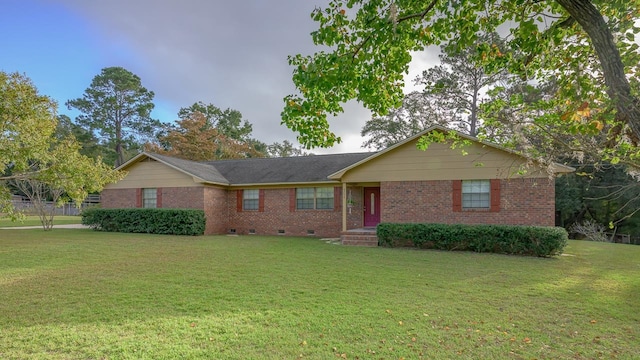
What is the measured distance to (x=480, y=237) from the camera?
37.8ft

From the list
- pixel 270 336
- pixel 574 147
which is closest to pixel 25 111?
pixel 270 336

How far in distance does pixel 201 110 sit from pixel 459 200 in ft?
104

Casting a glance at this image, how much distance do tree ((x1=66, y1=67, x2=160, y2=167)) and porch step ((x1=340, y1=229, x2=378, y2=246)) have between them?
38049 mm

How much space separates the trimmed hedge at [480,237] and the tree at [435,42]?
6.72 m

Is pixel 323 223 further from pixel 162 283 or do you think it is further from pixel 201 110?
pixel 201 110

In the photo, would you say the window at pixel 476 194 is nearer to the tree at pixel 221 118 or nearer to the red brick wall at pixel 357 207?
the red brick wall at pixel 357 207

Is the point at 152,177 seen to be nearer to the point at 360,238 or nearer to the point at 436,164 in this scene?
the point at 360,238

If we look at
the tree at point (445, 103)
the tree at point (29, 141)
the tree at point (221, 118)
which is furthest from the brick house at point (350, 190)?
the tree at point (221, 118)

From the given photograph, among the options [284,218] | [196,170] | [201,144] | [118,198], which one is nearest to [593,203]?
[284,218]

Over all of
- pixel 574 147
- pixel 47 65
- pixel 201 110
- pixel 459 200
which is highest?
pixel 201 110

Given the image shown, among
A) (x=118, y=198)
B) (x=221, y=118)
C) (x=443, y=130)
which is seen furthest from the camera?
(x=221, y=118)

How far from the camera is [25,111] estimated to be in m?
10.4

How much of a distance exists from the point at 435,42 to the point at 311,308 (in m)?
4.36

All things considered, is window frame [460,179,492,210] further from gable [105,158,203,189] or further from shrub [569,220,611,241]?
shrub [569,220,611,241]
